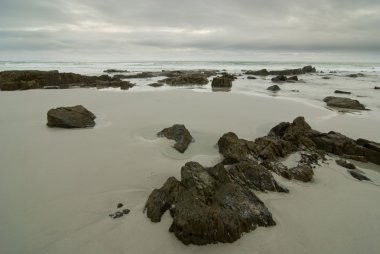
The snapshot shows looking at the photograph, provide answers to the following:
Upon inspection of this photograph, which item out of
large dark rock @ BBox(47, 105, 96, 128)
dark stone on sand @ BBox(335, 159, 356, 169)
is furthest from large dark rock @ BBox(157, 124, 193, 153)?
dark stone on sand @ BBox(335, 159, 356, 169)

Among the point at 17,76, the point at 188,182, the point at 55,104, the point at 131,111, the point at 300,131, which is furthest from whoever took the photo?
the point at 17,76

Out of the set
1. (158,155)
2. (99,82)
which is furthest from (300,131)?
(99,82)

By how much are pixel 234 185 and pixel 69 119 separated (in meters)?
5.62

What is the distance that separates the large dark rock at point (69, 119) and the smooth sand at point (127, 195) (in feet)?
0.97

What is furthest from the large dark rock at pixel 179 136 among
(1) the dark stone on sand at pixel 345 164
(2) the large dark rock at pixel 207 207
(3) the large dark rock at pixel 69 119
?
(1) the dark stone on sand at pixel 345 164

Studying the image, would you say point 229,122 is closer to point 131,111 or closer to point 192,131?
point 192,131

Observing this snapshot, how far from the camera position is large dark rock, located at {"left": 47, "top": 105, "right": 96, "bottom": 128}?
293 inches

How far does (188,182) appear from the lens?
147 inches

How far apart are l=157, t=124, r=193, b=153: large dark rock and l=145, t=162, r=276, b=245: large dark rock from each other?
183cm

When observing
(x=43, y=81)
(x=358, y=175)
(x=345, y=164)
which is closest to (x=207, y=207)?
(x=358, y=175)

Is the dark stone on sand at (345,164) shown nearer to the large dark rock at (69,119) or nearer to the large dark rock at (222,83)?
the large dark rock at (69,119)

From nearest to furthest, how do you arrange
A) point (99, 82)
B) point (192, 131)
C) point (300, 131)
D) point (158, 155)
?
1. point (158, 155)
2. point (300, 131)
3. point (192, 131)
4. point (99, 82)

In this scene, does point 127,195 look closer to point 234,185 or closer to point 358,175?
point 234,185

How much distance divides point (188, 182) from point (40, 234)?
6.25ft
